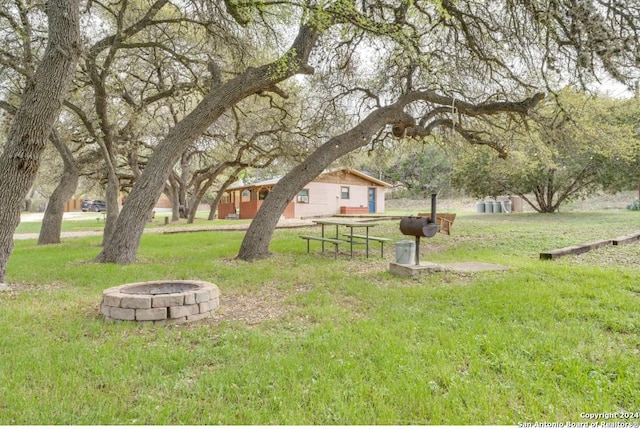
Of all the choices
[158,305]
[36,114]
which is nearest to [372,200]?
[36,114]

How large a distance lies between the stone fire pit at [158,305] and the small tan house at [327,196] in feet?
70.1

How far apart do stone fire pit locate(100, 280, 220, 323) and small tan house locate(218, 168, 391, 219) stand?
21352 millimetres

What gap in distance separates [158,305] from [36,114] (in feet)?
11.0

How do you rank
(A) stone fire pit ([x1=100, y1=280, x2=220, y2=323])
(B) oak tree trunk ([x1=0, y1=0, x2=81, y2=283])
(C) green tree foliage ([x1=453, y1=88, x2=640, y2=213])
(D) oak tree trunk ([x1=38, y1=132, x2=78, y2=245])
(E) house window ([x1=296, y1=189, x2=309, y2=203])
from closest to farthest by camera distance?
1. (A) stone fire pit ([x1=100, y1=280, x2=220, y2=323])
2. (B) oak tree trunk ([x1=0, y1=0, x2=81, y2=283])
3. (C) green tree foliage ([x1=453, y1=88, x2=640, y2=213])
4. (D) oak tree trunk ([x1=38, y1=132, x2=78, y2=245])
5. (E) house window ([x1=296, y1=189, x2=309, y2=203])

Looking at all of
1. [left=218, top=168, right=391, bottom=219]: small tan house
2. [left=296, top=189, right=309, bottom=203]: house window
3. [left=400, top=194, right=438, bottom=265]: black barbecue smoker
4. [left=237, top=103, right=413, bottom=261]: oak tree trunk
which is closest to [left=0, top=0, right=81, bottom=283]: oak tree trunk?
[left=237, top=103, right=413, bottom=261]: oak tree trunk

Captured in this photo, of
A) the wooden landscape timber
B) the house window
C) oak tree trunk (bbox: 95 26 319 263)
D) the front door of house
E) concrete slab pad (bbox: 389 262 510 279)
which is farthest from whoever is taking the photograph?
the front door of house

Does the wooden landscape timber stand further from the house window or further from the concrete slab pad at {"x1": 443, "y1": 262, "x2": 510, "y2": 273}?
the house window

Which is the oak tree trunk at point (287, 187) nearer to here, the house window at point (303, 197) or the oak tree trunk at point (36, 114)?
the oak tree trunk at point (36, 114)

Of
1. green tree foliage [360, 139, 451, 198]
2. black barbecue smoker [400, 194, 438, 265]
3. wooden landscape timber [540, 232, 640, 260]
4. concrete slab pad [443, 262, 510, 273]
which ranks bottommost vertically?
concrete slab pad [443, 262, 510, 273]

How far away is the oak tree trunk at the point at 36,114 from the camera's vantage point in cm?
509

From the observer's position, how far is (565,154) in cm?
1121

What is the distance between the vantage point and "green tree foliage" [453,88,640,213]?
9.01 m

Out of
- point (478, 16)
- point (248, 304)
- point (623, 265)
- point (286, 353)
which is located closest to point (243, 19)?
point (478, 16)

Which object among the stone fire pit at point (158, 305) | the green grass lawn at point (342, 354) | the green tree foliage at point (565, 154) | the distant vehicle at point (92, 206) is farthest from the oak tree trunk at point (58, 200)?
the distant vehicle at point (92, 206)
